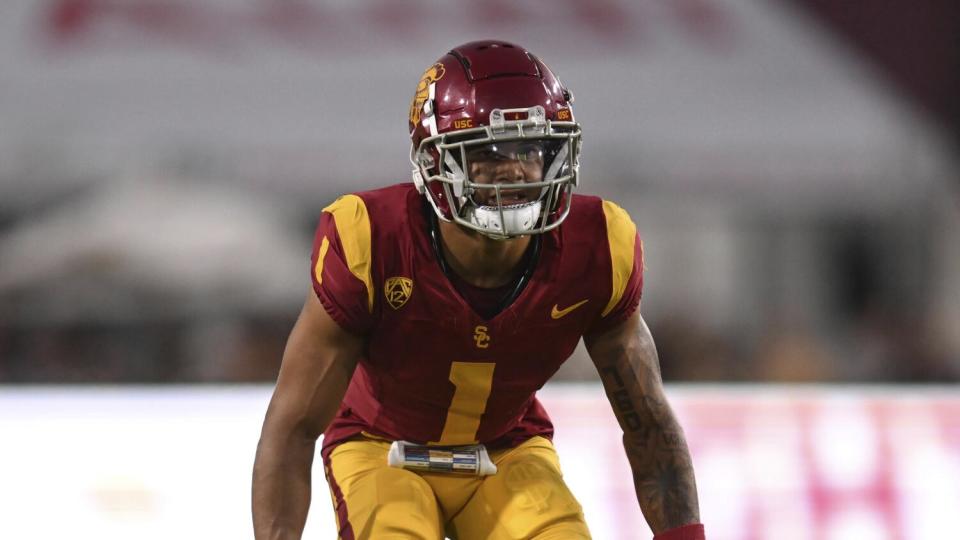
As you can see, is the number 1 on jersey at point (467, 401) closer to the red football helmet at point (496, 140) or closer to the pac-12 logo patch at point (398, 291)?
the pac-12 logo patch at point (398, 291)

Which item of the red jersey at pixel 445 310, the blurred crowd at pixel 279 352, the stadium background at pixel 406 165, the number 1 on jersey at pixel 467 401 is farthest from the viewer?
the stadium background at pixel 406 165

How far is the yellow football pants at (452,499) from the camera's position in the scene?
8.79ft

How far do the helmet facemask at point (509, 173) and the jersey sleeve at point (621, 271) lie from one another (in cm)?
18

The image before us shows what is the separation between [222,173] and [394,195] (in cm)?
455

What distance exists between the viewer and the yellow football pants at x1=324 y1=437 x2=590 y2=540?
2678mm

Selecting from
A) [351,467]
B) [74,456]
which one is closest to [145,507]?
[74,456]

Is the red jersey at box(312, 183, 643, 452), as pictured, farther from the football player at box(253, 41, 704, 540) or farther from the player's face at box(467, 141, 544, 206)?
the player's face at box(467, 141, 544, 206)

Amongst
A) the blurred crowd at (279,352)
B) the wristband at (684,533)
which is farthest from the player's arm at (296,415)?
the blurred crowd at (279,352)

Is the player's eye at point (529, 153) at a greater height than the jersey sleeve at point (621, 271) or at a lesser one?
greater

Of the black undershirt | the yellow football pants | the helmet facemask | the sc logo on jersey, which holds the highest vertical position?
the helmet facemask

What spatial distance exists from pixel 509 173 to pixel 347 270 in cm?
37

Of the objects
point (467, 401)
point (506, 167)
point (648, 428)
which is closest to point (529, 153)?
point (506, 167)

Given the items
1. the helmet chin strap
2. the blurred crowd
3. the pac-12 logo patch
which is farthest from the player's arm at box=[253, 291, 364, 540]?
the blurred crowd

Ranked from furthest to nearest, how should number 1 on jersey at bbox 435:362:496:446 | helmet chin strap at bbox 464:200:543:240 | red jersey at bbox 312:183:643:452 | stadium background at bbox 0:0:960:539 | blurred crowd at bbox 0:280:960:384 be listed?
stadium background at bbox 0:0:960:539 → blurred crowd at bbox 0:280:960:384 → number 1 on jersey at bbox 435:362:496:446 → red jersey at bbox 312:183:643:452 → helmet chin strap at bbox 464:200:543:240
